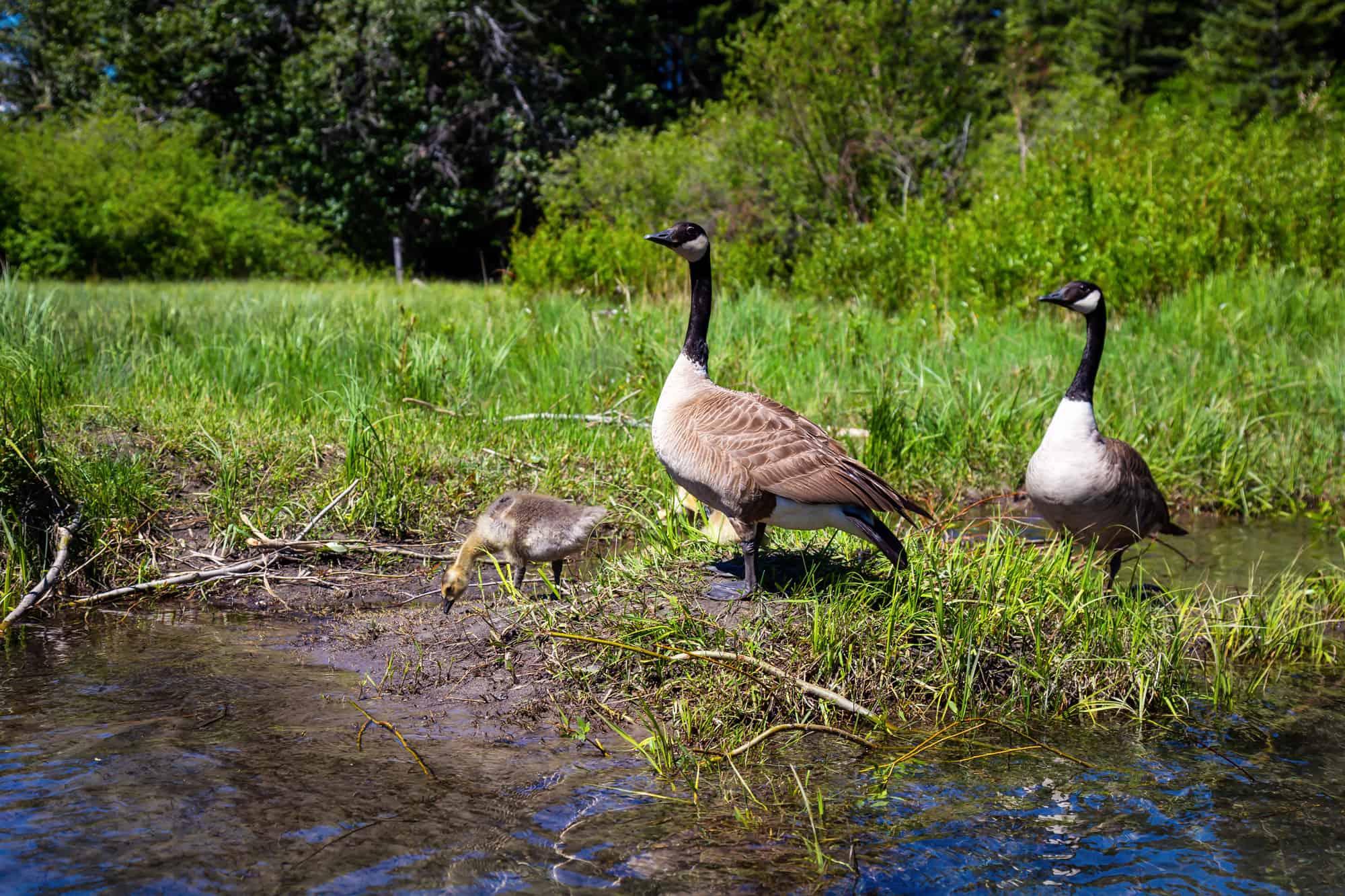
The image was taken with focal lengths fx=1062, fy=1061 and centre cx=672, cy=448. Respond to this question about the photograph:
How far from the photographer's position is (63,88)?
38.6m

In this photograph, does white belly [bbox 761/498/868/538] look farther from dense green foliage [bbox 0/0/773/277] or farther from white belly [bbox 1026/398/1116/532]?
dense green foliage [bbox 0/0/773/277]

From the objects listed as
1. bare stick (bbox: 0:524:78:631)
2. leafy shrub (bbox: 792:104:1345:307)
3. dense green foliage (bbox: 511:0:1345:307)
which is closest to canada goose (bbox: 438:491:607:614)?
bare stick (bbox: 0:524:78:631)

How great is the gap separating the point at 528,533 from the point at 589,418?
2.81 metres

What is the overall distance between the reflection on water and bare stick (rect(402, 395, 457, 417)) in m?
3.54

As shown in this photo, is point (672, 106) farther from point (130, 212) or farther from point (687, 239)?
point (687, 239)

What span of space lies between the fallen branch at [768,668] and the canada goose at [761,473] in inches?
27.4

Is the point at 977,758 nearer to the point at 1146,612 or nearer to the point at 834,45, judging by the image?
the point at 1146,612

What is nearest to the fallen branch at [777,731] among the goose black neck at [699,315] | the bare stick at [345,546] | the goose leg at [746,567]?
the goose leg at [746,567]

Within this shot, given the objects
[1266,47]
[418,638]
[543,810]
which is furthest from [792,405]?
[1266,47]

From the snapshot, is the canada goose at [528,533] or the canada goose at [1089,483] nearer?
the canada goose at [528,533]

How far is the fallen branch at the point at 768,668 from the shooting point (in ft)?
14.4

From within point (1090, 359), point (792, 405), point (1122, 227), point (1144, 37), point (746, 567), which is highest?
point (1144, 37)

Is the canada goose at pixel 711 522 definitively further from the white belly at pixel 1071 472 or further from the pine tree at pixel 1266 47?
the pine tree at pixel 1266 47

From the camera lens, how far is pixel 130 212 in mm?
30062
